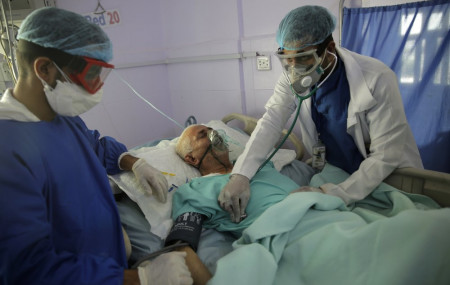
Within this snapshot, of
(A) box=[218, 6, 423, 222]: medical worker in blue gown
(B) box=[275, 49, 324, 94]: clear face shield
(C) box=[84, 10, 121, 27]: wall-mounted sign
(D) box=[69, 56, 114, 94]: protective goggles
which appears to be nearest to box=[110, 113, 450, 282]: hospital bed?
(A) box=[218, 6, 423, 222]: medical worker in blue gown

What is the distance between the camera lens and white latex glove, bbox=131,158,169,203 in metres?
1.44

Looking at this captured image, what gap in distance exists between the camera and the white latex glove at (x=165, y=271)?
89 centimetres

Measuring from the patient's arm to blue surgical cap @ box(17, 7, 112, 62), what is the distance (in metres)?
0.77

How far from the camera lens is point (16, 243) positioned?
2.23 ft

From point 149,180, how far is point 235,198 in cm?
44

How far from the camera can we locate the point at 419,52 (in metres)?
1.92

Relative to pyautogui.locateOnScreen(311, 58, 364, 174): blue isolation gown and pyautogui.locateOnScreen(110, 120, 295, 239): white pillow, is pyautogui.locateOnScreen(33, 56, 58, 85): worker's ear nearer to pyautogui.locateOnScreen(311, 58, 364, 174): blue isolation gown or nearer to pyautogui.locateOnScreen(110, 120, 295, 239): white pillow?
pyautogui.locateOnScreen(110, 120, 295, 239): white pillow

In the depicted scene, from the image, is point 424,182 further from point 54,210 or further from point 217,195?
point 54,210

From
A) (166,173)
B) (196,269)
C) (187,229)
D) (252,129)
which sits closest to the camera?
(196,269)

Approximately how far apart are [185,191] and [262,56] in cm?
162

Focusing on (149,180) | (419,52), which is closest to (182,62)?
(149,180)

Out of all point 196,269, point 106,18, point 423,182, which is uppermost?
point 106,18

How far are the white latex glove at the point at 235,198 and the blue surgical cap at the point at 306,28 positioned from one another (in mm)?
710

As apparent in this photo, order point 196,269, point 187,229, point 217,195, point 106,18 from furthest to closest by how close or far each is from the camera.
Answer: point 106,18 → point 217,195 → point 187,229 → point 196,269
